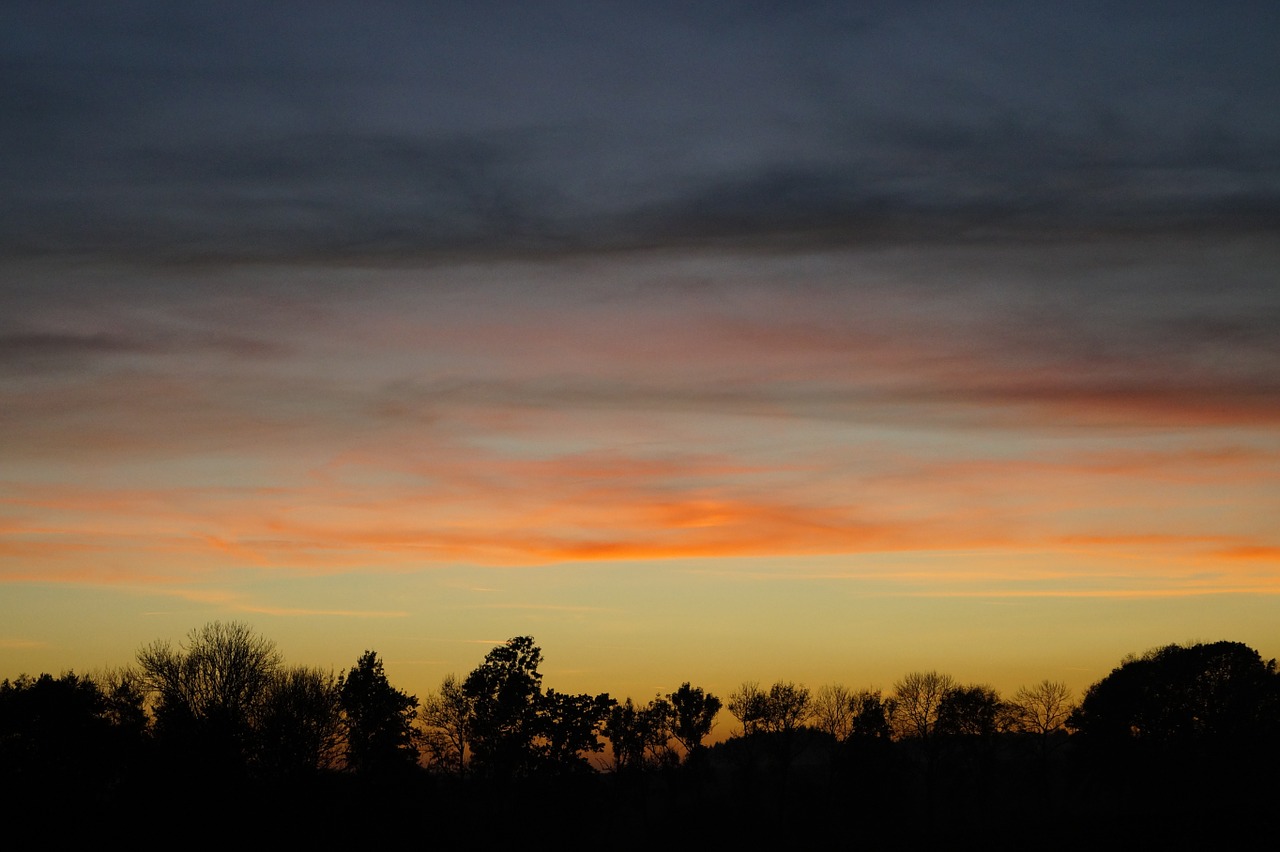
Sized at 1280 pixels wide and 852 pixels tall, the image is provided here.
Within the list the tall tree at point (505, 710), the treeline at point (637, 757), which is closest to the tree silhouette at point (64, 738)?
the treeline at point (637, 757)

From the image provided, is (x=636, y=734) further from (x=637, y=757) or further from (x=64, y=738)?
(x=64, y=738)

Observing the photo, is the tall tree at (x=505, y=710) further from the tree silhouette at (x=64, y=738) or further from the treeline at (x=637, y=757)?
the tree silhouette at (x=64, y=738)

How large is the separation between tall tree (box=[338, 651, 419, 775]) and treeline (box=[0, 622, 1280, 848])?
0.21m

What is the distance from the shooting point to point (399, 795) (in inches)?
3679

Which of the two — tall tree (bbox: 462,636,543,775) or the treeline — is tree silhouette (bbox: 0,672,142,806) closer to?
the treeline

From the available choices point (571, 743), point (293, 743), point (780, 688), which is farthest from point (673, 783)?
point (293, 743)

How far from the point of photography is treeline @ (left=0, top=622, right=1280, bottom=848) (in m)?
85.6

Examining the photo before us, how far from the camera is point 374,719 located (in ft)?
340

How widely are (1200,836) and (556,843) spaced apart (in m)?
59.3

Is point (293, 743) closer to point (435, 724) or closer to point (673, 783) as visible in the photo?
point (435, 724)

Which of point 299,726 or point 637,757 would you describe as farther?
point 637,757

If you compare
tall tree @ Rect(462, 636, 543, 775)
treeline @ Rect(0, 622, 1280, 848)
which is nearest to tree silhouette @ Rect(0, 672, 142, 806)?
treeline @ Rect(0, 622, 1280, 848)

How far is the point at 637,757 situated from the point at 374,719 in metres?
32.9

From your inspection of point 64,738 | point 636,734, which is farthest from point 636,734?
point 64,738
